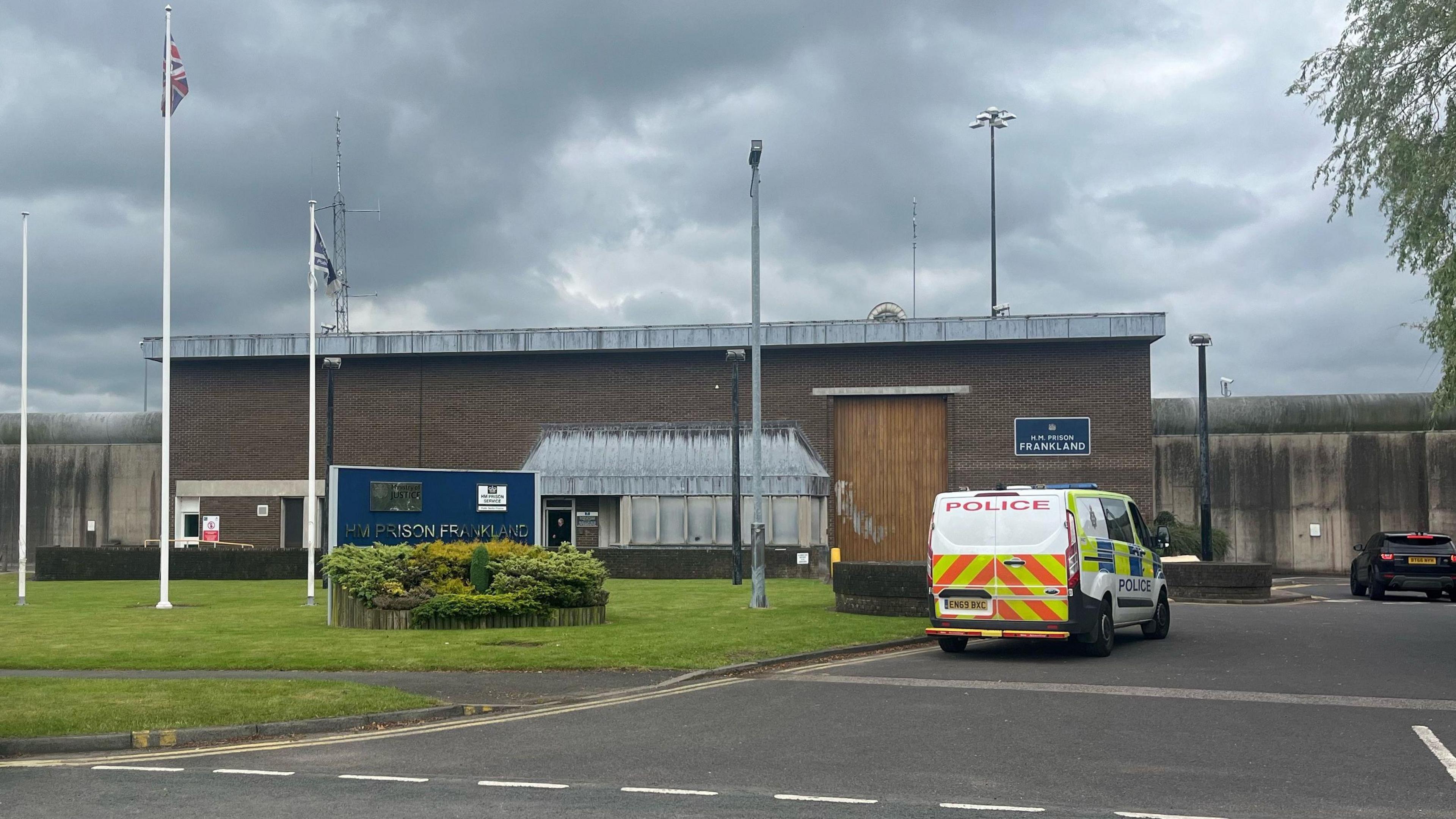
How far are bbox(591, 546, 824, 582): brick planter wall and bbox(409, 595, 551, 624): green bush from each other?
15210mm

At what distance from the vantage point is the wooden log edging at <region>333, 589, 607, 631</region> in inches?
757

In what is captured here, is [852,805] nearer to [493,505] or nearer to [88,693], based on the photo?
[88,693]

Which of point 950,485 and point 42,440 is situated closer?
point 950,485

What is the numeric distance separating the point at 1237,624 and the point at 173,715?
16.2 metres

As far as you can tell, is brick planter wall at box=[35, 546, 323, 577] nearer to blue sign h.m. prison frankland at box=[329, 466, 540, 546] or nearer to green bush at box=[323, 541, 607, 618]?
blue sign h.m. prison frankland at box=[329, 466, 540, 546]

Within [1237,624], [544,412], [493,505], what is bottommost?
[1237,624]

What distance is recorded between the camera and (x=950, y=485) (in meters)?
39.5

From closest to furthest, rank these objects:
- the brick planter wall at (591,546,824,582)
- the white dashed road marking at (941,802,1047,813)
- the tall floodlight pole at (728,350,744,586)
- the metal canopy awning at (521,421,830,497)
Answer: the white dashed road marking at (941,802,1047,813) → the tall floodlight pole at (728,350,744,586) → the brick planter wall at (591,546,824,582) → the metal canopy awning at (521,421,830,497)

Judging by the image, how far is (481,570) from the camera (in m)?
19.6

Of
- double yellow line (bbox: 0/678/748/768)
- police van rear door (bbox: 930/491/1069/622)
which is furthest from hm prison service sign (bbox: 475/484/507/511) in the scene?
double yellow line (bbox: 0/678/748/768)

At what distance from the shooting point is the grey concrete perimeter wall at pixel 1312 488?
3959 cm

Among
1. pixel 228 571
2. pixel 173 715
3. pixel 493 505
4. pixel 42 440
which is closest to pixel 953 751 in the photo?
pixel 173 715

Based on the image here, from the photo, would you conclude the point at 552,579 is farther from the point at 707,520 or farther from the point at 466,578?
the point at 707,520

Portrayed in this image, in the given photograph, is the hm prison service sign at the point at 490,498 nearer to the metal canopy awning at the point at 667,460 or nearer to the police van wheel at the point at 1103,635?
the police van wheel at the point at 1103,635
